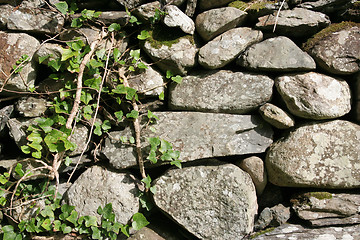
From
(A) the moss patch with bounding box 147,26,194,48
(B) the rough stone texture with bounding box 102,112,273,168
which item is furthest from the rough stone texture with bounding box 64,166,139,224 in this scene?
(A) the moss patch with bounding box 147,26,194,48

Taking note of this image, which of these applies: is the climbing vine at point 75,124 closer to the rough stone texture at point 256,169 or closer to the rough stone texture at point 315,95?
the rough stone texture at point 256,169

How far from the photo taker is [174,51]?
2.64 m

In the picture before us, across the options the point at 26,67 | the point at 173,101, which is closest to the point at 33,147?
the point at 26,67

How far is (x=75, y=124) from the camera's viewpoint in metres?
2.62

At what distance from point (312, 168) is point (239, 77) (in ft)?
3.21

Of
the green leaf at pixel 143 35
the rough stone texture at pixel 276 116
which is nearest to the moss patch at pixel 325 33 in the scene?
the rough stone texture at pixel 276 116

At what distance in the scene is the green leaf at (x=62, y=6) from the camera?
8.27ft

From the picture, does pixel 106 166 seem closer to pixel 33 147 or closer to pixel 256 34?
pixel 33 147

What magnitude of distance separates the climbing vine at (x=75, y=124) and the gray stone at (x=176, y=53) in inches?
3.9

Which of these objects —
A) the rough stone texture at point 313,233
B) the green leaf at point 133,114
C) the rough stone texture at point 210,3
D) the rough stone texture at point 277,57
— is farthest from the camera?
the rough stone texture at point 210,3

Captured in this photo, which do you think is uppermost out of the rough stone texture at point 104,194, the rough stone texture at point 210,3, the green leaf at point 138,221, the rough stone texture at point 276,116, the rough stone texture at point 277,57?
the rough stone texture at point 210,3

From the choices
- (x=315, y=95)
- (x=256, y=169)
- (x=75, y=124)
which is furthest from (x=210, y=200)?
(x=75, y=124)

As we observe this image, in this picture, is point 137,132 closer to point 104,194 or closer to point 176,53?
point 104,194

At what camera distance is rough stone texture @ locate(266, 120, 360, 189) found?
2.42 m
